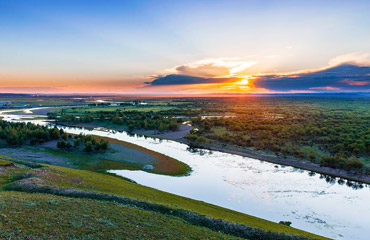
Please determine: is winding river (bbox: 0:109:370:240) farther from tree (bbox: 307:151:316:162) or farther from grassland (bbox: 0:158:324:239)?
grassland (bbox: 0:158:324:239)

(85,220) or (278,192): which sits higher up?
(85,220)

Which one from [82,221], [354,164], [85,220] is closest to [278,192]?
[354,164]

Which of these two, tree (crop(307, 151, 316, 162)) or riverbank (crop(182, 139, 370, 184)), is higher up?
tree (crop(307, 151, 316, 162))

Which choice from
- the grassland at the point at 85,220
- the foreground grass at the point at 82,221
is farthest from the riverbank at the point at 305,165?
the foreground grass at the point at 82,221

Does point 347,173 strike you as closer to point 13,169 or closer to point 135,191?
point 135,191

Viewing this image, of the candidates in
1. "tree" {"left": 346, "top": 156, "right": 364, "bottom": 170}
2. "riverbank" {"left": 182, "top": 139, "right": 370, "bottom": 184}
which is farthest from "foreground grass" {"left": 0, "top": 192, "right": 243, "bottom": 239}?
"tree" {"left": 346, "top": 156, "right": 364, "bottom": 170}

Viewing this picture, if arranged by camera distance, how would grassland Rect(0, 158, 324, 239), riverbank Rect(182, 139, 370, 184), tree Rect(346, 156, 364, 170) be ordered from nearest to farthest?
1. grassland Rect(0, 158, 324, 239)
2. riverbank Rect(182, 139, 370, 184)
3. tree Rect(346, 156, 364, 170)

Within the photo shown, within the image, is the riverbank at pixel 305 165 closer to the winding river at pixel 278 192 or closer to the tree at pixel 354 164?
the tree at pixel 354 164

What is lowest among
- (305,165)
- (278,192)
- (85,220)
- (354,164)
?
(278,192)

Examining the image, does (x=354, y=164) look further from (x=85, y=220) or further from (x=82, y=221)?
(x=82, y=221)
